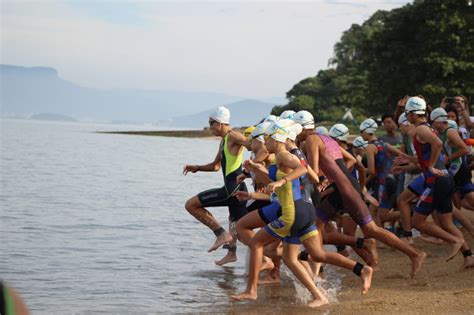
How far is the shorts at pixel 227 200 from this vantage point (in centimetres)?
1084

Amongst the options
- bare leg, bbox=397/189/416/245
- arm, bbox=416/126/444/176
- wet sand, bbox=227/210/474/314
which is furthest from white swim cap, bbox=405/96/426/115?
wet sand, bbox=227/210/474/314

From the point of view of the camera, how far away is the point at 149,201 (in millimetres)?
24016

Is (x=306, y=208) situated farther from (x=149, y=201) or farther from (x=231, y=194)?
(x=149, y=201)


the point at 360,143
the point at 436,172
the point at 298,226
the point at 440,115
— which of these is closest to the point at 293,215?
the point at 298,226

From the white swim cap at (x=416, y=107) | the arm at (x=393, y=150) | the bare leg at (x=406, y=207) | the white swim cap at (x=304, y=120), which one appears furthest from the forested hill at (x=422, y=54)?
the white swim cap at (x=304, y=120)

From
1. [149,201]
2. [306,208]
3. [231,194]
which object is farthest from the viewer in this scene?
[149,201]

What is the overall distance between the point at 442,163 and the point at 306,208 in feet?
8.42

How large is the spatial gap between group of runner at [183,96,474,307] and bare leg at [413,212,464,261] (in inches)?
0.5

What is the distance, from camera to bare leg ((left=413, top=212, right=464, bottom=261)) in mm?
9812

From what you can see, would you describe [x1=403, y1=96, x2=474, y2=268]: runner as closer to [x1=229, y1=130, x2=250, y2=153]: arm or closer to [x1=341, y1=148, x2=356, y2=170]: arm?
[x1=341, y1=148, x2=356, y2=170]: arm

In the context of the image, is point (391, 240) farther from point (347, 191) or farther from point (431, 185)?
point (431, 185)

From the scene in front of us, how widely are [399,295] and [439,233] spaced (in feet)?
5.08

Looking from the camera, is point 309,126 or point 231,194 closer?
point 309,126

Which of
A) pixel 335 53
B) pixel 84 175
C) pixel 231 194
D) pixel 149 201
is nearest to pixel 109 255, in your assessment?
pixel 231 194
